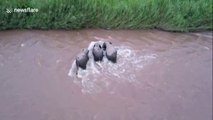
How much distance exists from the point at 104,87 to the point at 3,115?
3.76 feet

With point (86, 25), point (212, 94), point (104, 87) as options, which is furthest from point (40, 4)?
point (212, 94)

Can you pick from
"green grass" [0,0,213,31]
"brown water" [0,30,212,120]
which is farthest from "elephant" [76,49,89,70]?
"green grass" [0,0,213,31]

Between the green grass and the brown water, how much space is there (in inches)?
4.9

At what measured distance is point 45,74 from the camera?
4219 millimetres

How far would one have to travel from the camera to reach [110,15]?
5047mm

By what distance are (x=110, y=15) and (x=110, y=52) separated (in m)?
0.94

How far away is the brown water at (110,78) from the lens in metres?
3.69

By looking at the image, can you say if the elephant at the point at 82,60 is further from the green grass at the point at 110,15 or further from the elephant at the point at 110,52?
the green grass at the point at 110,15

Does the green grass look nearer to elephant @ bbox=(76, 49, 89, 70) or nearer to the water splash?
the water splash

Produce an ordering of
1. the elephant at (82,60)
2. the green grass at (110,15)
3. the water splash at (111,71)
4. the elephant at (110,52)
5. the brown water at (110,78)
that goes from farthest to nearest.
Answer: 1. the green grass at (110,15)
2. the elephant at (110,52)
3. the elephant at (82,60)
4. the water splash at (111,71)
5. the brown water at (110,78)

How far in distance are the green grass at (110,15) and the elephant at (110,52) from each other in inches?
29.2

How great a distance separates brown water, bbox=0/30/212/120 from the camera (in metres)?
3.69

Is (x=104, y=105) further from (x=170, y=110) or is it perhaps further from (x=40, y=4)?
(x=40, y=4)

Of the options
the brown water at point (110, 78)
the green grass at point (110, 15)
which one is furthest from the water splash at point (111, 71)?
the green grass at point (110, 15)
